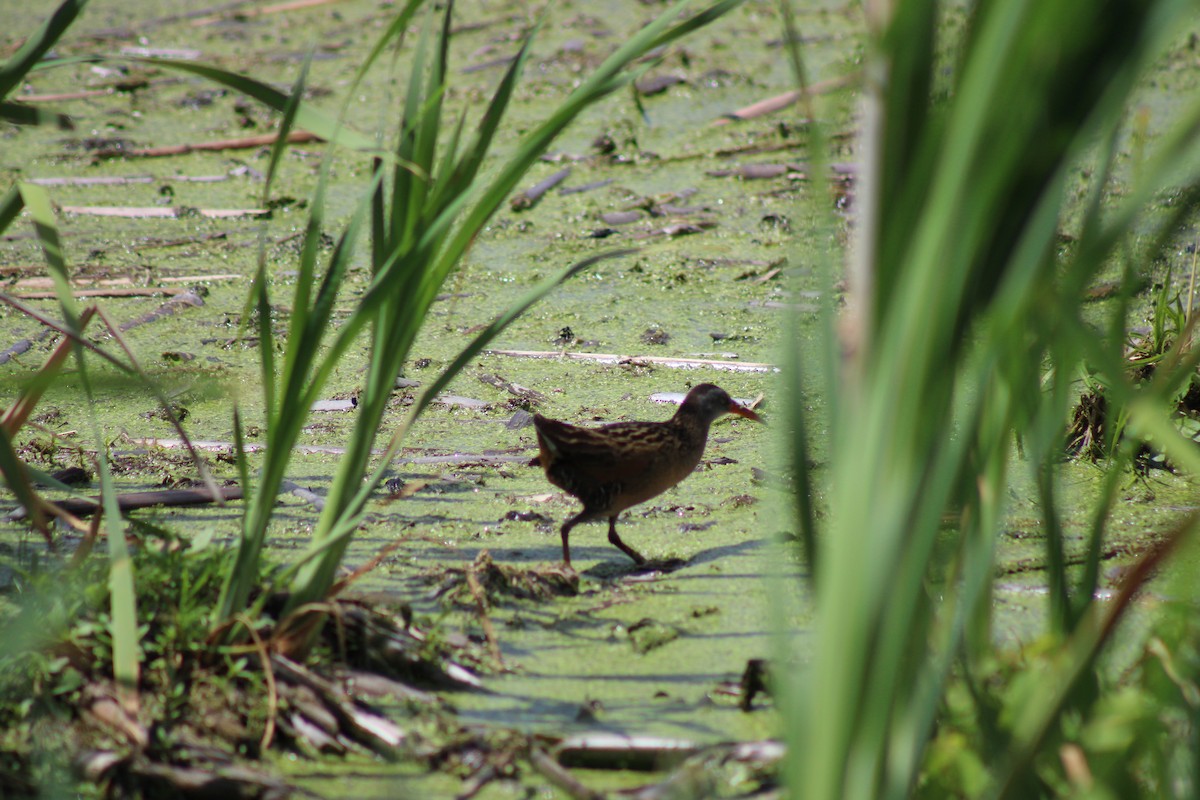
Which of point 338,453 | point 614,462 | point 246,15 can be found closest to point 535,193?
point 338,453

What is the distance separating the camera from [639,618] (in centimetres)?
371

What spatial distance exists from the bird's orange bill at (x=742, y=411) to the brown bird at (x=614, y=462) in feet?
1.18

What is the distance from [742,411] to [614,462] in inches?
37.7

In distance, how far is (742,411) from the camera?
518cm

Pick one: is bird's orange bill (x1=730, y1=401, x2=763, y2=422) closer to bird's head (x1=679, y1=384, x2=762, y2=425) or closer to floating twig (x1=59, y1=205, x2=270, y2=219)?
bird's head (x1=679, y1=384, x2=762, y2=425)

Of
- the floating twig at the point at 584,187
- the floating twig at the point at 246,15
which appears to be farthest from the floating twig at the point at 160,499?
the floating twig at the point at 246,15

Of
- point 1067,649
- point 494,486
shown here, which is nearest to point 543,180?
point 494,486

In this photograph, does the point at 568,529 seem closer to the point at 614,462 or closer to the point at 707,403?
the point at 614,462

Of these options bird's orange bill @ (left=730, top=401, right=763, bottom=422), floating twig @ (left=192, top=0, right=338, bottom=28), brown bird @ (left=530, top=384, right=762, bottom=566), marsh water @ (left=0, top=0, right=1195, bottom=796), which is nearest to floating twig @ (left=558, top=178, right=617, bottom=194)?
marsh water @ (left=0, top=0, right=1195, bottom=796)

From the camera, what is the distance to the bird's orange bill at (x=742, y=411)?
16.9 ft

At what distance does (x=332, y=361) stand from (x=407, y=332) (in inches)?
6.9

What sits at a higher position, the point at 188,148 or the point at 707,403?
the point at 188,148

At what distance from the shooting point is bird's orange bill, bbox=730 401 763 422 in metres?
5.14

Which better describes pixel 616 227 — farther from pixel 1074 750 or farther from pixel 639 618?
pixel 1074 750
